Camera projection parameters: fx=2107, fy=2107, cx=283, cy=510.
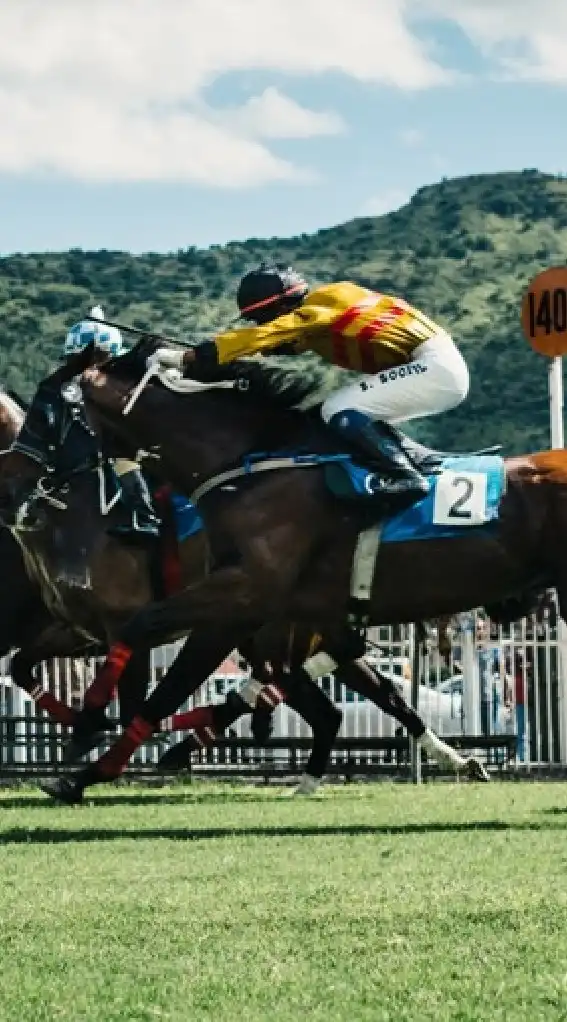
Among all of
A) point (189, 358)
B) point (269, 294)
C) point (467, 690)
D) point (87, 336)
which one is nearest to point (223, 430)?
point (189, 358)

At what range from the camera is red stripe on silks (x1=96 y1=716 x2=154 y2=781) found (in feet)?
33.2

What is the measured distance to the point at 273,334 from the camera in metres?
9.50

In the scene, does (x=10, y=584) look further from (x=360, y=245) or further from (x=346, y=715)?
(x=360, y=245)

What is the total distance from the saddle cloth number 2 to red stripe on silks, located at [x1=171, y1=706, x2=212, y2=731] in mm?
2648

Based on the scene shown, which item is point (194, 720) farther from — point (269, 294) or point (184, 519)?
point (269, 294)

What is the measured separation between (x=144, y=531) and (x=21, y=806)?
1.71 meters

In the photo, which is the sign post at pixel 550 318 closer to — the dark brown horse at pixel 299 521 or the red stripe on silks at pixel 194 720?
the red stripe on silks at pixel 194 720

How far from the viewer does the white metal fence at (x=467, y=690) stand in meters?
15.6

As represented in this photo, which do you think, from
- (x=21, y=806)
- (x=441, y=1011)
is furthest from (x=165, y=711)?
(x=441, y=1011)

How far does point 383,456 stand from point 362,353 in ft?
1.68

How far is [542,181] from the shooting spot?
130 m

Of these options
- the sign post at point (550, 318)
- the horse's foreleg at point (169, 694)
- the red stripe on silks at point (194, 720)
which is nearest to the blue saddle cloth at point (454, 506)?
the horse's foreleg at point (169, 694)

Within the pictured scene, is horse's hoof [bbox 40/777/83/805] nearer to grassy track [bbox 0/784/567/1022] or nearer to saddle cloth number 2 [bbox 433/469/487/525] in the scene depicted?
grassy track [bbox 0/784/567/1022]

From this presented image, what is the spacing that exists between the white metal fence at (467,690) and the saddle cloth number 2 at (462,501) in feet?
17.4
